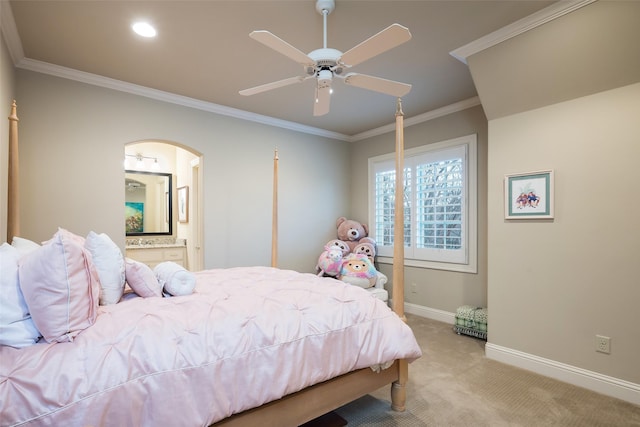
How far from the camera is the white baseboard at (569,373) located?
2.30 meters

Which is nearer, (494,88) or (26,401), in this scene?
(26,401)

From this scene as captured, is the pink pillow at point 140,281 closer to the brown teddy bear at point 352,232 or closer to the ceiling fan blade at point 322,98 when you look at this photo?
the ceiling fan blade at point 322,98

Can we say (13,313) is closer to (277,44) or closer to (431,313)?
(277,44)

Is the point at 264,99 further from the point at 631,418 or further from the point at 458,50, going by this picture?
the point at 631,418

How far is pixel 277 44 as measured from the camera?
5.85 feet

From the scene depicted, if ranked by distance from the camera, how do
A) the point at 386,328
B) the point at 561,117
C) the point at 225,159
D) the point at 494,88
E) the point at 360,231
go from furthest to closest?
1. the point at 360,231
2. the point at 225,159
3. the point at 494,88
4. the point at 561,117
5. the point at 386,328

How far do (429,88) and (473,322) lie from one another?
8.56 feet

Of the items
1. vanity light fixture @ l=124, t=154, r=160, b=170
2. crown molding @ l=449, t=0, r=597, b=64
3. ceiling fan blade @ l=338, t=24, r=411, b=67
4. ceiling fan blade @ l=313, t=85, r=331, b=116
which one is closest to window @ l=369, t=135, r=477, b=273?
crown molding @ l=449, t=0, r=597, b=64

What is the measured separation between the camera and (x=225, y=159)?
13.6 ft

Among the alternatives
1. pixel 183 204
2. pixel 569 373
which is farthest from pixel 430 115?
pixel 183 204

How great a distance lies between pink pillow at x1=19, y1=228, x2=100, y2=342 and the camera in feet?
4.03

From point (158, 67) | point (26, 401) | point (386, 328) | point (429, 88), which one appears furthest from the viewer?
point (429, 88)

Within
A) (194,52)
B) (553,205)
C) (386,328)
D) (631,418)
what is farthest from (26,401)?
(553,205)

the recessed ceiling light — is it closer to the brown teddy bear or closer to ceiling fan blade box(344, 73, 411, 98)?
ceiling fan blade box(344, 73, 411, 98)
